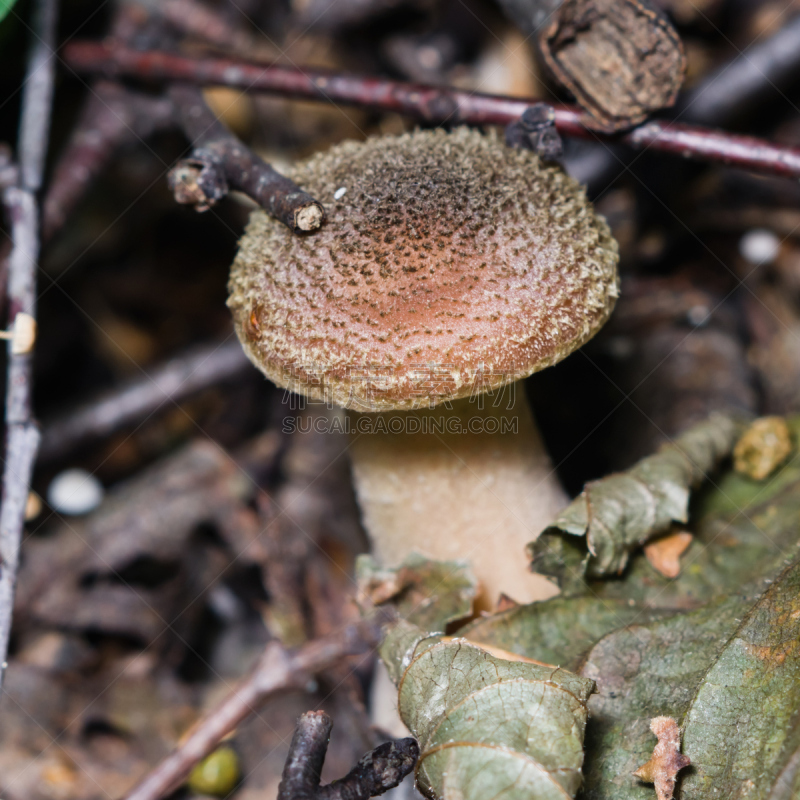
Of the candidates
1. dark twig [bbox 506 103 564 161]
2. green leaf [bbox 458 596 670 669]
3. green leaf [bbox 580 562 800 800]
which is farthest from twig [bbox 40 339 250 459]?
green leaf [bbox 580 562 800 800]

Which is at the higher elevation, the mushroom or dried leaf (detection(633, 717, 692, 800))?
the mushroom

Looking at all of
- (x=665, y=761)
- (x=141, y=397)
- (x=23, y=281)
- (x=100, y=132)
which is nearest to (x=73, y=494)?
(x=141, y=397)

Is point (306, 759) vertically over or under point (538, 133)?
under

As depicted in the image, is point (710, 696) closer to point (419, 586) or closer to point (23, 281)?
point (419, 586)

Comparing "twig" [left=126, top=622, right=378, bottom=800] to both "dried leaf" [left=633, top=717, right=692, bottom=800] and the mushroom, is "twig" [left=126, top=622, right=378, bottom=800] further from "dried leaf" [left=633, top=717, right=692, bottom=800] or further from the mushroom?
"dried leaf" [left=633, top=717, right=692, bottom=800]

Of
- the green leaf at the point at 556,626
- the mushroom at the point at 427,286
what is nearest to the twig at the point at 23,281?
the mushroom at the point at 427,286

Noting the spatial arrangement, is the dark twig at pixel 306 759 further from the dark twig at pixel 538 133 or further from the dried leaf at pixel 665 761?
the dark twig at pixel 538 133
